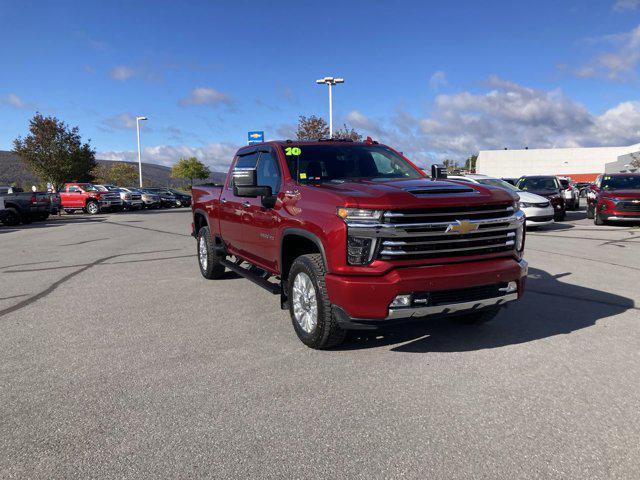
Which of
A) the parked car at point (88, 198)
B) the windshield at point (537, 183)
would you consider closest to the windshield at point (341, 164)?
the windshield at point (537, 183)

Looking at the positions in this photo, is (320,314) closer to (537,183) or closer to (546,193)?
(546,193)

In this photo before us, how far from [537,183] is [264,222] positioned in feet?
50.3

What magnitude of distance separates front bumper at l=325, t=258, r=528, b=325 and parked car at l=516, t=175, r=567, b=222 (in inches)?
554

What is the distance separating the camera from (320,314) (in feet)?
14.0

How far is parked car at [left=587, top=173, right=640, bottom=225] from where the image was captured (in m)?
14.8

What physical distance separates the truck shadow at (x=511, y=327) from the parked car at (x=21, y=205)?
21.9m

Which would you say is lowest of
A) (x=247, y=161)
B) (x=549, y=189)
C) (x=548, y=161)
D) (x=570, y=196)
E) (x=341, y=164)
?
(x=570, y=196)

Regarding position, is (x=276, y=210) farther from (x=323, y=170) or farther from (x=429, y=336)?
(x=429, y=336)

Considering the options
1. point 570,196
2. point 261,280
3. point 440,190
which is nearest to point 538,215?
point 570,196

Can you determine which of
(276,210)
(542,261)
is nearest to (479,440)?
(276,210)

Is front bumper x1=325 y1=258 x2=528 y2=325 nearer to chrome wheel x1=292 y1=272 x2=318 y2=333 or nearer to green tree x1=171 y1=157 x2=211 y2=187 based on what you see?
chrome wheel x1=292 y1=272 x2=318 y2=333

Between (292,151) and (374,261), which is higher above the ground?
(292,151)

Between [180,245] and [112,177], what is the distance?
2991 inches

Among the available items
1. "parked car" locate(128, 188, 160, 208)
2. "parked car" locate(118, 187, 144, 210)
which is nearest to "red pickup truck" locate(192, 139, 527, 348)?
"parked car" locate(118, 187, 144, 210)
